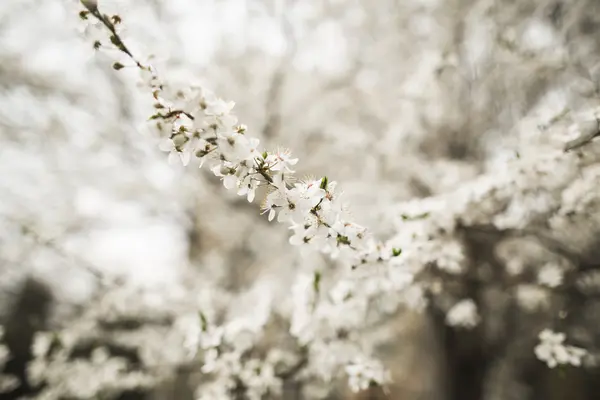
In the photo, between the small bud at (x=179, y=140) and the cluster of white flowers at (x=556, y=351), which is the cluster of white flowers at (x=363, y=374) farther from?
the small bud at (x=179, y=140)

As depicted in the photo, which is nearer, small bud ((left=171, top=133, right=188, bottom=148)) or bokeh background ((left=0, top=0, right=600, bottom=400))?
small bud ((left=171, top=133, right=188, bottom=148))

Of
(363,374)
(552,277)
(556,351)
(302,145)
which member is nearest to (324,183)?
(363,374)

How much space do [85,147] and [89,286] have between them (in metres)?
1.91

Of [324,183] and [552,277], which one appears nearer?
[324,183]

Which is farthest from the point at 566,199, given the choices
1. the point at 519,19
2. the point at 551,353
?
the point at 519,19

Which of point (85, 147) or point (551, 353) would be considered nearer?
point (551, 353)

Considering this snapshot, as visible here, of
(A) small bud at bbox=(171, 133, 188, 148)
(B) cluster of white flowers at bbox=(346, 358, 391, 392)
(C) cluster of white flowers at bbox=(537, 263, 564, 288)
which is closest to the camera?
(A) small bud at bbox=(171, 133, 188, 148)

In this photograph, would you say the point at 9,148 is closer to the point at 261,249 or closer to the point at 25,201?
the point at 25,201

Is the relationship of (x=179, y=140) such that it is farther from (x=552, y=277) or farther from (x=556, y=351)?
(x=552, y=277)

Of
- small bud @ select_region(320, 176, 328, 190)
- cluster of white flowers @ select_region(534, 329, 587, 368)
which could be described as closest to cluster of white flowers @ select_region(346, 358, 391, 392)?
cluster of white flowers @ select_region(534, 329, 587, 368)

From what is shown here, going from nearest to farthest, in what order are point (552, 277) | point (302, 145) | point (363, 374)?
point (363, 374) < point (552, 277) < point (302, 145)

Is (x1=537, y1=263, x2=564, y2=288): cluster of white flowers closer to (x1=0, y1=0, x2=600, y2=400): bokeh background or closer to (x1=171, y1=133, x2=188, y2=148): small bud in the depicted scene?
(x1=0, y1=0, x2=600, y2=400): bokeh background

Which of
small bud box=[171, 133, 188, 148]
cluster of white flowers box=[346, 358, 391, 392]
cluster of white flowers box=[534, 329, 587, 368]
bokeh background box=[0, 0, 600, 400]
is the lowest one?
cluster of white flowers box=[346, 358, 391, 392]

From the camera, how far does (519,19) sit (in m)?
4.19
